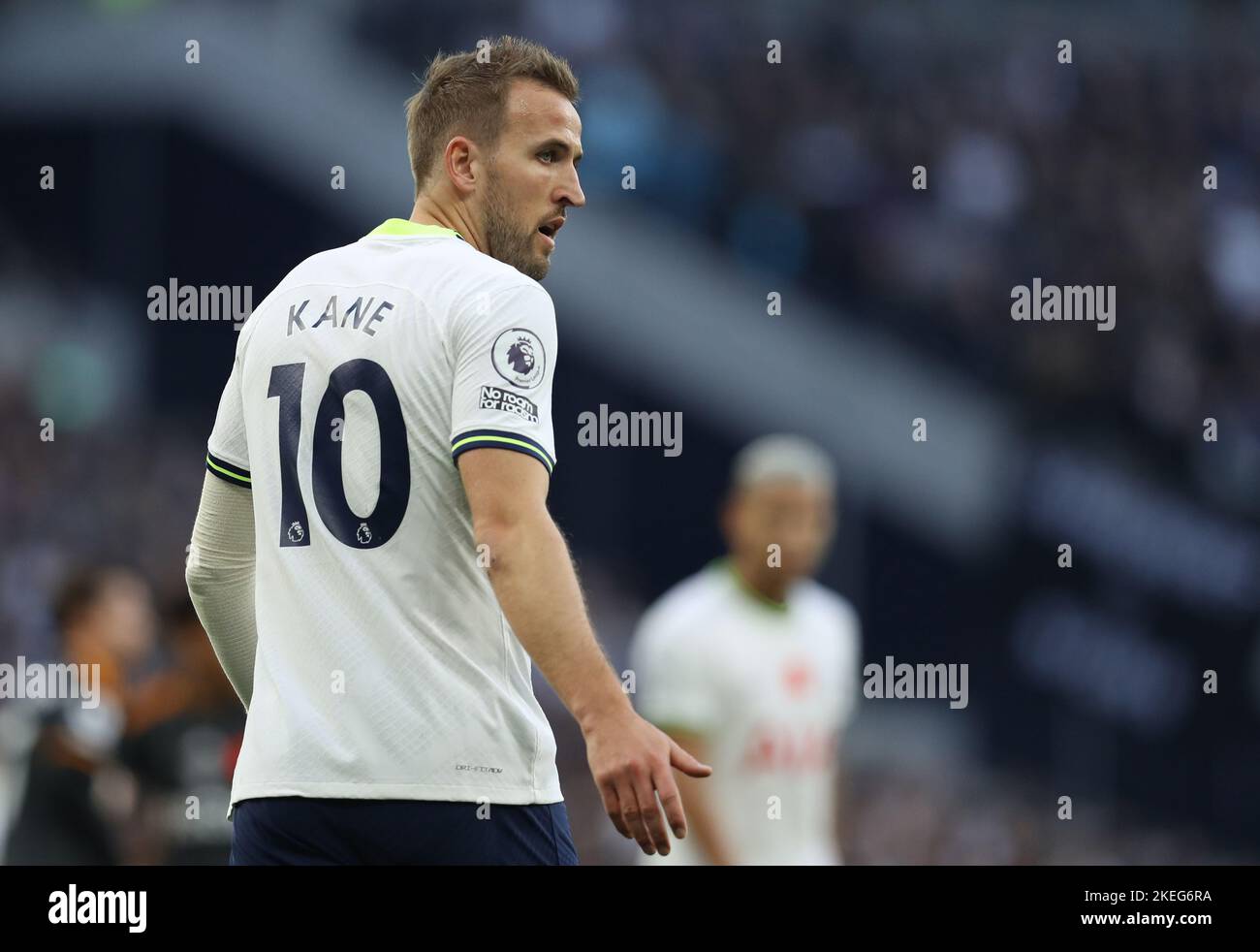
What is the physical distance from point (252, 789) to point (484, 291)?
2.86 feet

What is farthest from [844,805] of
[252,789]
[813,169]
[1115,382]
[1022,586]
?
[252,789]

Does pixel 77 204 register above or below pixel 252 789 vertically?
above

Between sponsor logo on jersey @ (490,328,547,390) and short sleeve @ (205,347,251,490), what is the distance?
1.79 feet

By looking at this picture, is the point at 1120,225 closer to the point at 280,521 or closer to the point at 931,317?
the point at 931,317

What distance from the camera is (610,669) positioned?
9.51ft

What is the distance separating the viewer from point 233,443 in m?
3.43

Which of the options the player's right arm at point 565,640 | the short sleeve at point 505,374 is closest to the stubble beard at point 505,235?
the short sleeve at point 505,374

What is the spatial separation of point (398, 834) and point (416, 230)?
40.5 inches

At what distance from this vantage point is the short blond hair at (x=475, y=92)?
3.51 metres

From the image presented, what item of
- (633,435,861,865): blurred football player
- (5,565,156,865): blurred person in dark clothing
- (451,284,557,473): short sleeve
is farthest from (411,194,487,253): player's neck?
(5,565,156,865): blurred person in dark clothing

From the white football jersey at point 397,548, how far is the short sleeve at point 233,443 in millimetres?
163

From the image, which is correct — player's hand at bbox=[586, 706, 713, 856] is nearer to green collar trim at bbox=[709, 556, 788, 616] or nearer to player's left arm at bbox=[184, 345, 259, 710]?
player's left arm at bbox=[184, 345, 259, 710]

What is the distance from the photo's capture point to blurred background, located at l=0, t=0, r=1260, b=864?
50.2ft

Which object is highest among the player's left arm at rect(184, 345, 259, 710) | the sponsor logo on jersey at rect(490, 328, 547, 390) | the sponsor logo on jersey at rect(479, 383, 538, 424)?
the sponsor logo on jersey at rect(490, 328, 547, 390)
